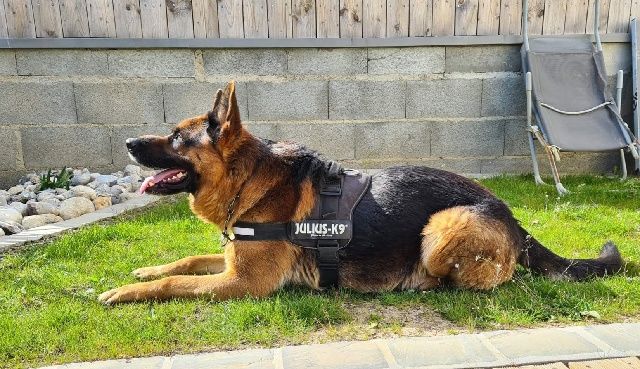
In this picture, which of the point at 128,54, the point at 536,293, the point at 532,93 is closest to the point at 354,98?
the point at 532,93

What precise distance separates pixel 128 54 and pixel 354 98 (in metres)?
2.93

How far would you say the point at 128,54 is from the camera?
234 inches

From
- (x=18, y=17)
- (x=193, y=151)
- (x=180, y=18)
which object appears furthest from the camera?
(x=180, y=18)

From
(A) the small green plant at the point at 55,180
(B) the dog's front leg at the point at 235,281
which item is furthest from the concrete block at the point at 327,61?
(B) the dog's front leg at the point at 235,281

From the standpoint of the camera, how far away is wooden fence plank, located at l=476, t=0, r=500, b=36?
6324mm

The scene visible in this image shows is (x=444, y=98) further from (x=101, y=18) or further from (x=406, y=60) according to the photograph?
(x=101, y=18)

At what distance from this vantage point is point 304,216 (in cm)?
298

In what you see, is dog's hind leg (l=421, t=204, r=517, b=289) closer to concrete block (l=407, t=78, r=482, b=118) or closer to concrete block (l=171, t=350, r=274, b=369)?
concrete block (l=171, t=350, r=274, b=369)

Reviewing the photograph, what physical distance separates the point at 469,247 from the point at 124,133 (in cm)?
483

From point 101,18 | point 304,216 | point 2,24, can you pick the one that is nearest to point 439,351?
point 304,216

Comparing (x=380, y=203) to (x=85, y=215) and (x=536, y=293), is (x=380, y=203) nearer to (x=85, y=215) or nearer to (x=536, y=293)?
(x=536, y=293)

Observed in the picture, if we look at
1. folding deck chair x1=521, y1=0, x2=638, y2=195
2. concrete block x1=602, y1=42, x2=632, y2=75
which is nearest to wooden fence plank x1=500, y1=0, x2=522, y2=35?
folding deck chair x1=521, y1=0, x2=638, y2=195

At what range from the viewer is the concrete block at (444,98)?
20.8 feet

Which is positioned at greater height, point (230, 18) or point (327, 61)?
point (230, 18)
